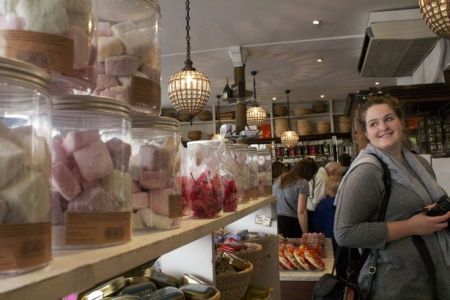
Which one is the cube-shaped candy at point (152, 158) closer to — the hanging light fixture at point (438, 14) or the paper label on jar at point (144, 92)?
the paper label on jar at point (144, 92)

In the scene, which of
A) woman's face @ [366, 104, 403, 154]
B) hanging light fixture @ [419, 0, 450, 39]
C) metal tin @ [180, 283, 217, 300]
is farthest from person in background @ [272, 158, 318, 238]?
metal tin @ [180, 283, 217, 300]

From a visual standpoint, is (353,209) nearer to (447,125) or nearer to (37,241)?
(37,241)

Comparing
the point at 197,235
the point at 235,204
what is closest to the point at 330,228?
the point at 235,204

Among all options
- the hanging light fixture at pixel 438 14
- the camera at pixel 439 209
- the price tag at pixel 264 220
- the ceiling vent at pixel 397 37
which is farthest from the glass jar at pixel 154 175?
the ceiling vent at pixel 397 37

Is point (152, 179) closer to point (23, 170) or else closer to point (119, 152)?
point (119, 152)

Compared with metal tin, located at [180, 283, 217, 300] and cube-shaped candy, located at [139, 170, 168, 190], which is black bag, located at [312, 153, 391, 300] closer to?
metal tin, located at [180, 283, 217, 300]

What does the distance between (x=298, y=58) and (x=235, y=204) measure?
5.11m

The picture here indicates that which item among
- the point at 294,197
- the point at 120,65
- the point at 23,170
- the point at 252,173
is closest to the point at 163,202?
the point at 120,65

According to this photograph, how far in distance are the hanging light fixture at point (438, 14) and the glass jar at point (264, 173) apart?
1274mm

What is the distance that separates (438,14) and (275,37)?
2.95 meters

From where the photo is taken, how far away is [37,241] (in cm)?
46

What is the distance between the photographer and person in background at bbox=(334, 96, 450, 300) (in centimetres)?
159

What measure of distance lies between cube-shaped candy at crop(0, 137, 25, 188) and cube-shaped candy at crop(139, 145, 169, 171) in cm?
34

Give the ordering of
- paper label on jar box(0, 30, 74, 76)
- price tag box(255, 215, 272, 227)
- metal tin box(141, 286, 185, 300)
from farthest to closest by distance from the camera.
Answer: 1. price tag box(255, 215, 272, 227)
2. metal tin box(141, 286, 185, 300)
3. paper label on jar box(0, 30, 74, 76)
